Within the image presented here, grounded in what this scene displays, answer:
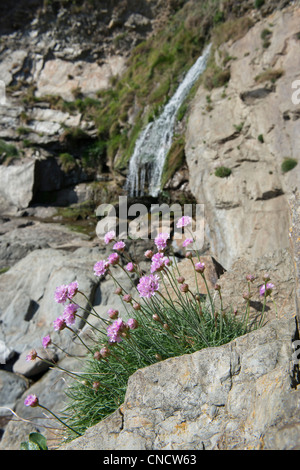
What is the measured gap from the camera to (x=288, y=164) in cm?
632

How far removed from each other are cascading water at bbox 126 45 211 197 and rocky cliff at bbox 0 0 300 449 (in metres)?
0.53

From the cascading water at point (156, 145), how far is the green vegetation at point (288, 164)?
3.77m

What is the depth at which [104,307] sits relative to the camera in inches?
171

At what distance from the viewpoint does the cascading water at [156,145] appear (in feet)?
31.7

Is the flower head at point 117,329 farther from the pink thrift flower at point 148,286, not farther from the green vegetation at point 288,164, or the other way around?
the green vegetation at point 288,164

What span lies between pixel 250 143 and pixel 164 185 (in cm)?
266

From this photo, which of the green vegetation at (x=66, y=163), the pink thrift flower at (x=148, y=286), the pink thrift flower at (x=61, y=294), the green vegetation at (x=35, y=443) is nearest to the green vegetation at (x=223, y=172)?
the pink thrift flower at (x=148, y=286)

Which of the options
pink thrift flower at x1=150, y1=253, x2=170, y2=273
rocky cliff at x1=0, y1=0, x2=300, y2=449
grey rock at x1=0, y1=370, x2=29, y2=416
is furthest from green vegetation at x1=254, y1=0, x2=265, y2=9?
grey rock at x1=0, y1=370, x2=29, y2=416

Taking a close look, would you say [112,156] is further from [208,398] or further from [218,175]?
[208,398]

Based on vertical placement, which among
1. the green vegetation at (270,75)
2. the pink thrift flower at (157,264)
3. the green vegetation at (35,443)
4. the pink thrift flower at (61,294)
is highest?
the green vegetation at (270,75)

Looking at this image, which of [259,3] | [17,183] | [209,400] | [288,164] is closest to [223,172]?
[288,164]

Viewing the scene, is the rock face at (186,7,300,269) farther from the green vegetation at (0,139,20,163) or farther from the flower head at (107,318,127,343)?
the green vegetation at (0,139,20,163)

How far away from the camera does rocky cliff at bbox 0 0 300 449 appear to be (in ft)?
4.84
